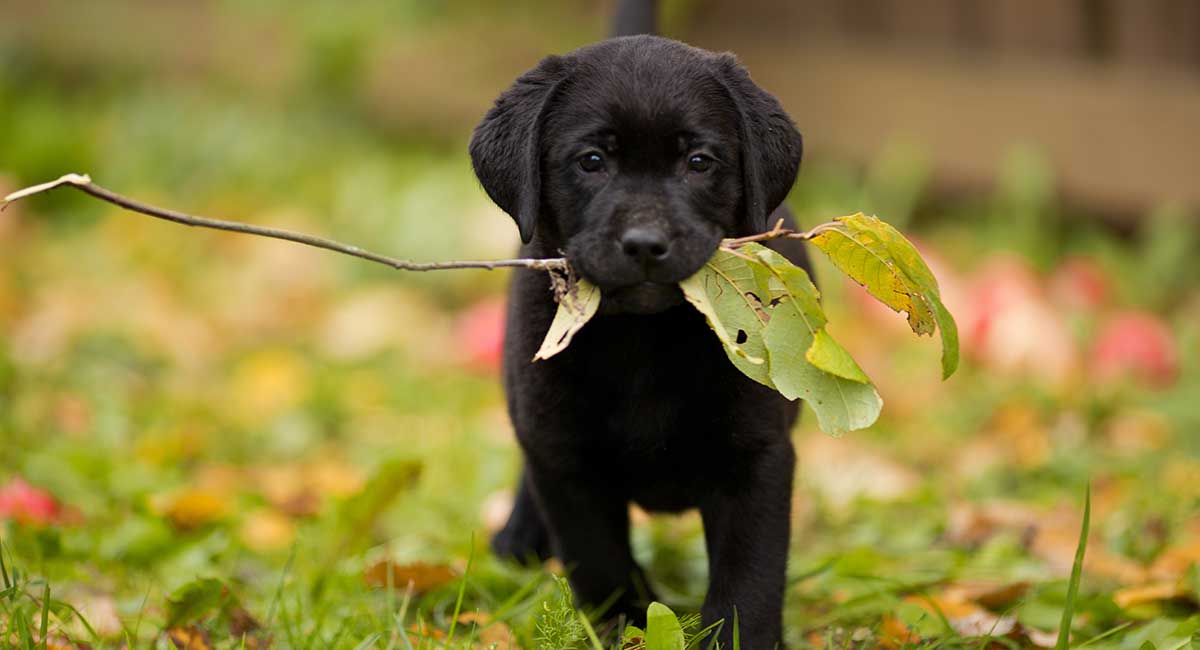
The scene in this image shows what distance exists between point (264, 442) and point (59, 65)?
5.38 m

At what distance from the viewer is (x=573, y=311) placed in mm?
2344

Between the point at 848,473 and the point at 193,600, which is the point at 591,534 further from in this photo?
the point at 848,473

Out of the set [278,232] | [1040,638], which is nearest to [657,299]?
[278,232]

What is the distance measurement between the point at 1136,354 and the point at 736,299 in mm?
2965

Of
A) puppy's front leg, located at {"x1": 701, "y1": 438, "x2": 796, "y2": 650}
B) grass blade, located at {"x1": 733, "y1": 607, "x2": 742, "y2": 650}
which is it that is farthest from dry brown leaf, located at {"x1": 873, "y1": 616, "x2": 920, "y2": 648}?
grass blade, located at {"x1": 733, "y1": 607, "x2": 742, "y2": 650}

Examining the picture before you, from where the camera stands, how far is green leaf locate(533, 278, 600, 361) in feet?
7.59

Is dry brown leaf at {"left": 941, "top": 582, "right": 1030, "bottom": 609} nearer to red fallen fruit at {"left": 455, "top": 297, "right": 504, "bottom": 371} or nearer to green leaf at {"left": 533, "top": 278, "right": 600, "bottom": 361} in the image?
green leaf at {"left": 533, "top": 278, "right": 600, "bottom": 361}

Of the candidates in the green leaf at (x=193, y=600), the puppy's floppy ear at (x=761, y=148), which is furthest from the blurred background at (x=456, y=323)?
the puppy's floppy ear at (x=761, y=148)

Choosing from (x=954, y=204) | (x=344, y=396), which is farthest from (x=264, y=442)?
(x=954, y=204)

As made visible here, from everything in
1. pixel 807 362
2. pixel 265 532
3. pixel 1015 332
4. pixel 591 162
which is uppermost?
pixel 591 162

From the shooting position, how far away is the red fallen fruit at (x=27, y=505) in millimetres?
3129

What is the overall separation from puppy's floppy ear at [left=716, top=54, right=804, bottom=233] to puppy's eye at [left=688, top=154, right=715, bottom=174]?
8 cm

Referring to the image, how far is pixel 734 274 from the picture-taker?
2330 millimetres

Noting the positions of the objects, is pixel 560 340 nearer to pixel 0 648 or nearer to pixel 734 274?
pixel 734 274
